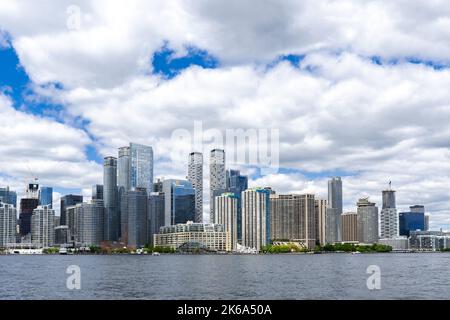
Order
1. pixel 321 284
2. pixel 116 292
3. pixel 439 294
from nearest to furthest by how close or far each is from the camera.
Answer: pixel 439 294 < pixel 116 292 < pixel 321 284

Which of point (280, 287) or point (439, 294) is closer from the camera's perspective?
point (439, 294)

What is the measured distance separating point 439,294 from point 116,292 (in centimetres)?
3120
